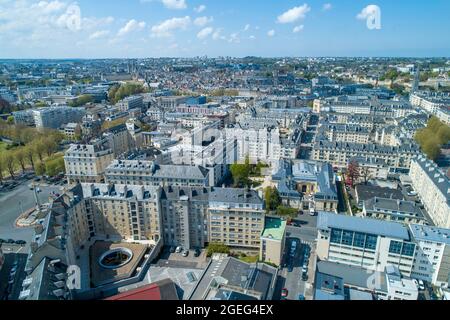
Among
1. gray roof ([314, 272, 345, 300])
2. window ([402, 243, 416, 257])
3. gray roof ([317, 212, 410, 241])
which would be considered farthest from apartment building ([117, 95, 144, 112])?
window ([402, 243, 416, 257])

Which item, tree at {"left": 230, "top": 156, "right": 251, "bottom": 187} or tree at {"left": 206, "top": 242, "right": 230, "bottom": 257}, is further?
tree at {"left": 230, "top": 156, "right": 251, "bottom": 187}

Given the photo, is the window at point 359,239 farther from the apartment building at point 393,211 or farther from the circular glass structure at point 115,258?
the circular glass structure at point 115,258

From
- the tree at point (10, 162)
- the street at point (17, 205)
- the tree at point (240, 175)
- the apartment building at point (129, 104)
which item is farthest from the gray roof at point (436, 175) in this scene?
the apartment building at point (129, 104)

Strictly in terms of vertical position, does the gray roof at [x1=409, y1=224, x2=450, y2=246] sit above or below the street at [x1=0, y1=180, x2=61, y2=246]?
above

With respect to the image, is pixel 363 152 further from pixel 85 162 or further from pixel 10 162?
pixel 10 162

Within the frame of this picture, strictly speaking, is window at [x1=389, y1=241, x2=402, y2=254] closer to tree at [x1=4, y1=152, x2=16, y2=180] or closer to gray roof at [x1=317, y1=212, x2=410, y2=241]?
gray roof at [x1=317, y1=212, x2=410, y2=241]
